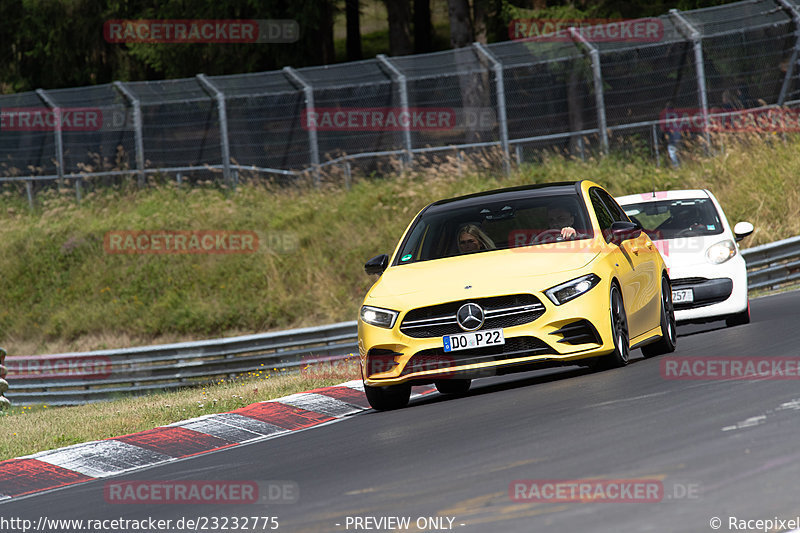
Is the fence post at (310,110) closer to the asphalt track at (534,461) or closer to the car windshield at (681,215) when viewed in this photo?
the car windshield at (681,215)

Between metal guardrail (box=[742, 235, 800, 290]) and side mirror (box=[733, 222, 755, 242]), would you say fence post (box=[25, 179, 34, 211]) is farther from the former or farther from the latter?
side mirror (box=[733, 222, 755, 242])

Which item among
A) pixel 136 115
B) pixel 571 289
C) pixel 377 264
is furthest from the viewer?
pixel 136 115

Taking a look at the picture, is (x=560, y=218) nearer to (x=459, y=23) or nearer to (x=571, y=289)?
(x=571, y=289)

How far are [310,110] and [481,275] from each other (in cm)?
1555

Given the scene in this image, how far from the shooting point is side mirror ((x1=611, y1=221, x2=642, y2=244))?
32.0 feet

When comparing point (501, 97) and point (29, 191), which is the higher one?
point (501, 97)

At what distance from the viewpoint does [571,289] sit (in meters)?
8.91

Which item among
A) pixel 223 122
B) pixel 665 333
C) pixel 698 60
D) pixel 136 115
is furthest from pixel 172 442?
pixel 136 115

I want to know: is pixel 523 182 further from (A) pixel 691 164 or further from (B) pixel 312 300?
(B) pixel 312 300

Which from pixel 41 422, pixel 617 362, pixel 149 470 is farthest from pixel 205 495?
pixel 41 422

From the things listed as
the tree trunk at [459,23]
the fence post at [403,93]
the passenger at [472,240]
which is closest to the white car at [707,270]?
the passenger at [472,240]

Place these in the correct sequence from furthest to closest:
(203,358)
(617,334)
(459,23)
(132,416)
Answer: (459,23) → (203,358) → (132,416) → (617,334)

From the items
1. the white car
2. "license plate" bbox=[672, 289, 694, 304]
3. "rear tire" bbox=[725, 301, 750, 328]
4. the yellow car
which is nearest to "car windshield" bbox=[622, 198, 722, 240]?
the white car

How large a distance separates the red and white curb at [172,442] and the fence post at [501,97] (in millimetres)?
13327
